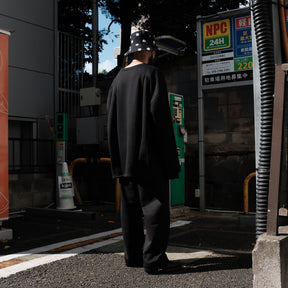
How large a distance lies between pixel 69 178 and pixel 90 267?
15.1 ft

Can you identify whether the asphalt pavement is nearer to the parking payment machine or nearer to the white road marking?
the white road marking

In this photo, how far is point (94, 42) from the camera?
36.1ft

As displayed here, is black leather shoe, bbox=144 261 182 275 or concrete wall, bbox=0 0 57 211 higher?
concrete wall, bbox=0 0 57 211

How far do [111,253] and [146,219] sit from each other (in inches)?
40.6

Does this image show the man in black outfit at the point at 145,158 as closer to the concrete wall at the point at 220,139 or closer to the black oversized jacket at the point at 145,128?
the black oversized jacket at the point at 145,128

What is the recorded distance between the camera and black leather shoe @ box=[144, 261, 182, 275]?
3.53 metres

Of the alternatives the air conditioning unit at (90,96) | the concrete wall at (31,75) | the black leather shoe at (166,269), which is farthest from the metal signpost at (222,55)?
the black leather shoe at (166,269)

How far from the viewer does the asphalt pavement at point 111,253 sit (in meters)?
3.42

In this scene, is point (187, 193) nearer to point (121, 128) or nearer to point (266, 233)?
point (121, 128)

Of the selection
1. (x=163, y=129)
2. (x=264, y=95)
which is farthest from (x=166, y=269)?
A: (x=264, y=95)

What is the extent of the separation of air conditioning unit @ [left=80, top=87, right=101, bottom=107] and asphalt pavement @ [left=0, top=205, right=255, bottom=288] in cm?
354

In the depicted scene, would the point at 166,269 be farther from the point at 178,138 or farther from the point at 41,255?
the point at 178,138

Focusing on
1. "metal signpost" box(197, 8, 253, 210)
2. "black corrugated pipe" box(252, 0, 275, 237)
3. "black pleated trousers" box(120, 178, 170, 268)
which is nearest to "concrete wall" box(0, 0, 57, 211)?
"metal signpost" box(197, 8, 253, 210)

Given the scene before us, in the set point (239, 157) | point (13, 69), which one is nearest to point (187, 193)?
point (239, 157)
